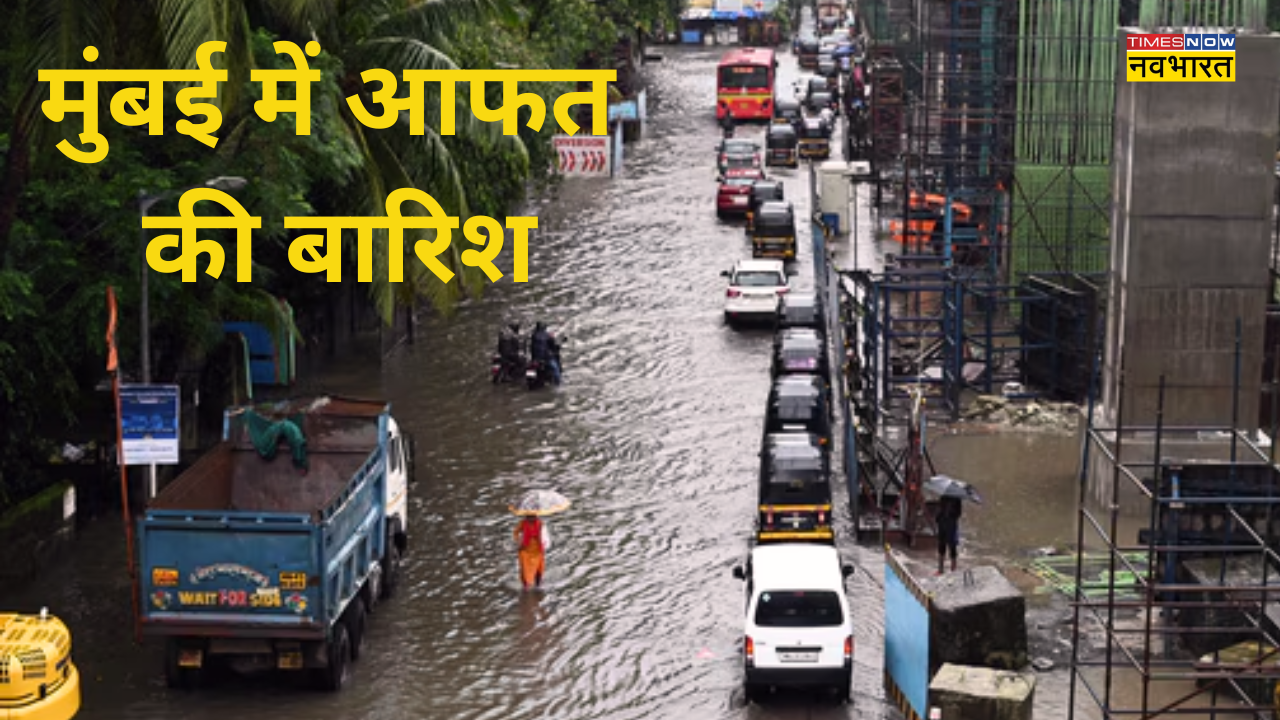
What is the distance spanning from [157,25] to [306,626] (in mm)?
8160

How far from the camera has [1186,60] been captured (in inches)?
1198

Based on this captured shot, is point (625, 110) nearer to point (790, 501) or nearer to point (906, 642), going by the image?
point (790, 501)

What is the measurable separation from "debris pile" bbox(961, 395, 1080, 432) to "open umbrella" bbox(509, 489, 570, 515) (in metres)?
11.6

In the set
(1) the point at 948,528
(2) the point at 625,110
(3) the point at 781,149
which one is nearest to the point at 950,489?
(1) the point at 948,528

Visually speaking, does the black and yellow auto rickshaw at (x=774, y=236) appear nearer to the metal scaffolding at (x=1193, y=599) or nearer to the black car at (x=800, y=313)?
the black car at (x=800, y=313)

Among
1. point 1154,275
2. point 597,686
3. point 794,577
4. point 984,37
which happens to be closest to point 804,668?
point 794,577

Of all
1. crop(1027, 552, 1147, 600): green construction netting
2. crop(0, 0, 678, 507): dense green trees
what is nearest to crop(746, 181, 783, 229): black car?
crop(0, 0, 678, 507): dense green trees

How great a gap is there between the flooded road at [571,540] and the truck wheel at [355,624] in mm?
255

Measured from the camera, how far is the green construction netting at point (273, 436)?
27.4 metres

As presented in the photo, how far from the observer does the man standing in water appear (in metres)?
28.3

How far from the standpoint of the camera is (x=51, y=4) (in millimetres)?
24406

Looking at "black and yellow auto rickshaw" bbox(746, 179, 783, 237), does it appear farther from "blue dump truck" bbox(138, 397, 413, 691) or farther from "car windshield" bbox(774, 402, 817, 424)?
"blue dump truck" bbox(138, 397, 413, 691)

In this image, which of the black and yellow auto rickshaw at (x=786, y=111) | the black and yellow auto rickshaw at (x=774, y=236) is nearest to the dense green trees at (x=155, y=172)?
the black and yellow auto rickshaw at (x=774, y=236)

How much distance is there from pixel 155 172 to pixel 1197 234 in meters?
15.3
